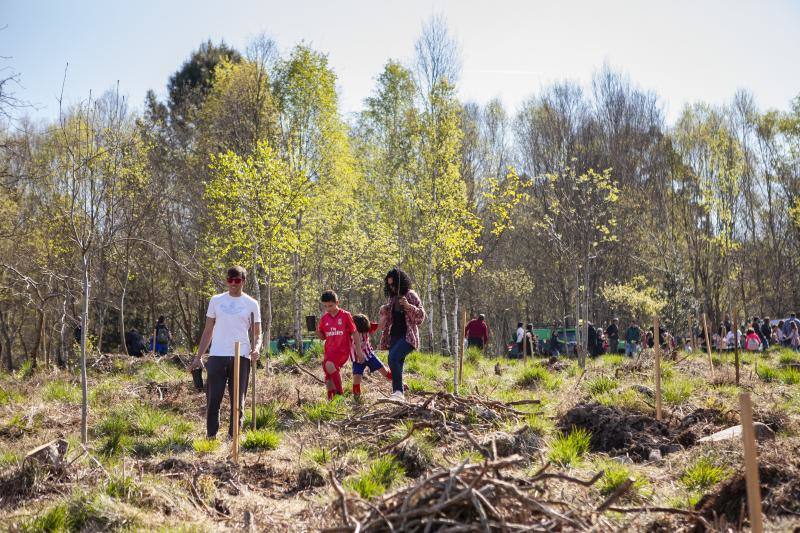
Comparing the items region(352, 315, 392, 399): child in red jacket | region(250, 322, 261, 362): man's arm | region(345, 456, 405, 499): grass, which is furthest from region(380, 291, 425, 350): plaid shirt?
region(345, 456, 405, 499): grass

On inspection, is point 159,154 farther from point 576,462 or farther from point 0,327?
point 576,462

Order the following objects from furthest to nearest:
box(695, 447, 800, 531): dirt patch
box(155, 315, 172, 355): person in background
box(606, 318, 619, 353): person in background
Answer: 1. box(606, 318, 619, 353): person in background
2. box(155, 315, 172, 355): person in background
3. box(695, 447, 800, 531): dirt patch

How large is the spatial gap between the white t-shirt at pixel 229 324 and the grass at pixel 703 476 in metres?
4.27

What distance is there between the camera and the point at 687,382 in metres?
→ 9.05

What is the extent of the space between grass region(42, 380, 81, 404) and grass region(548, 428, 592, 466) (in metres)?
6.65

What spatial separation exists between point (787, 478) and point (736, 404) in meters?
3.55

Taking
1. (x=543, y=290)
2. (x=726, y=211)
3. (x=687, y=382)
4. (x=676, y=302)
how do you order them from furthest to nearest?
(x=543, y=290) → (x=726, y=211) → (x=676, y=302) → (x=687, y=382)

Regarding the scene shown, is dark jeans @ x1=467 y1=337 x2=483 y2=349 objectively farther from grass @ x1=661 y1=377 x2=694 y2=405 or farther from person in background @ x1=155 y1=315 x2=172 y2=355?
grass @ x1=661 y1=377 x2=694 y2=405

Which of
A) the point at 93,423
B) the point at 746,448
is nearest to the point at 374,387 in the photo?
the point at 93,423

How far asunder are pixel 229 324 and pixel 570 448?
3575mm

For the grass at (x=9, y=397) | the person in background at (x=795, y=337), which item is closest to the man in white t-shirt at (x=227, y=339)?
the grass at (x=9, y=397)

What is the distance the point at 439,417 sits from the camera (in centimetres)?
676

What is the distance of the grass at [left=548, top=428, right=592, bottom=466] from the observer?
19.2 feet

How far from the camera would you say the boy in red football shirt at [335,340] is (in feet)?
28.6
